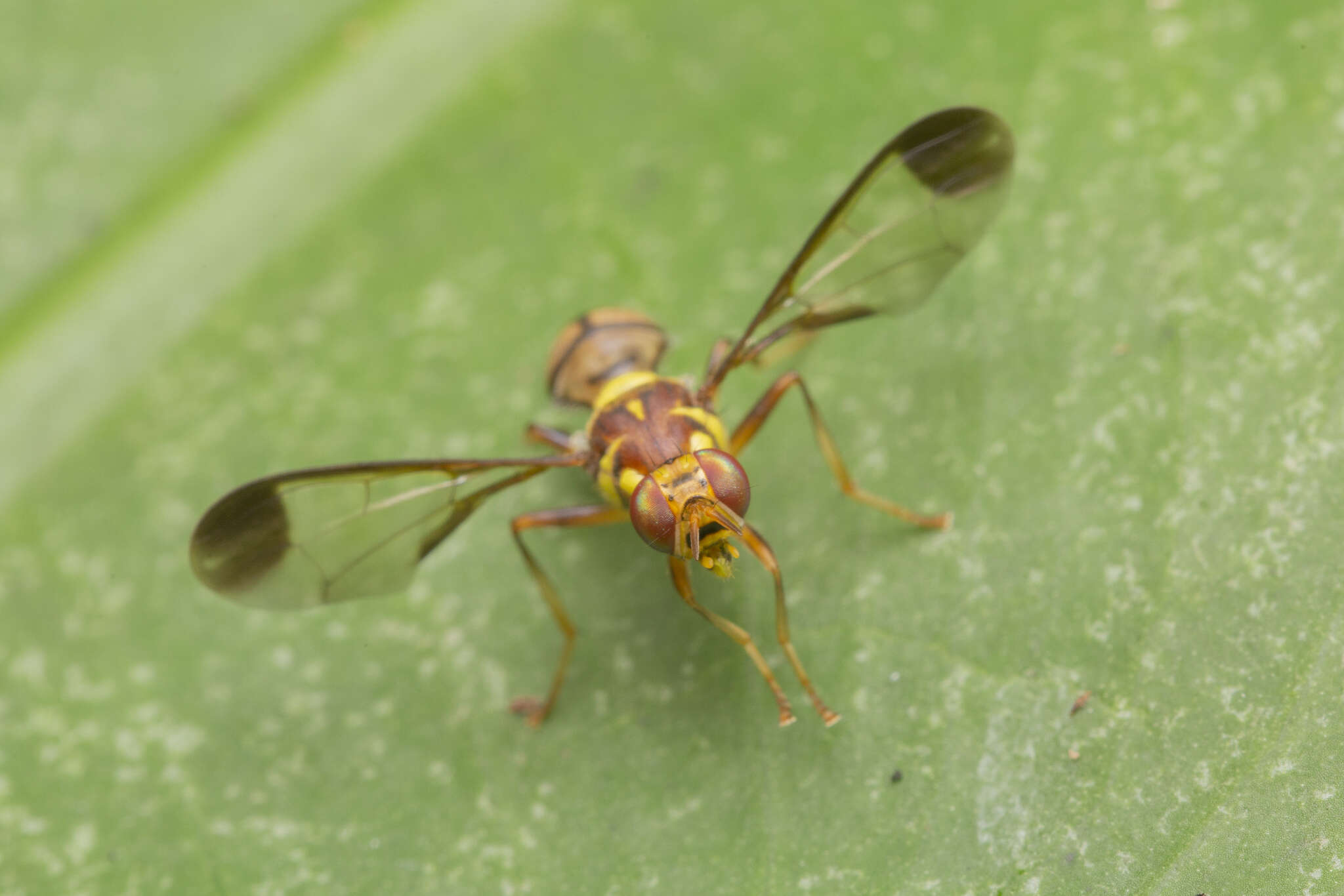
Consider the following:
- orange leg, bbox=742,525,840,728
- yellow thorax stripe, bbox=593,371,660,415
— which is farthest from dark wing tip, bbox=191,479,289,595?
orange leg, bbox=742,525,840,728

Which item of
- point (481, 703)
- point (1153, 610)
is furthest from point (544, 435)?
point (1153, 610)

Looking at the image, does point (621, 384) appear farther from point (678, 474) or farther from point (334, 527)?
point (334, 527)

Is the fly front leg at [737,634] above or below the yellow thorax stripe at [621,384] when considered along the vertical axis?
below

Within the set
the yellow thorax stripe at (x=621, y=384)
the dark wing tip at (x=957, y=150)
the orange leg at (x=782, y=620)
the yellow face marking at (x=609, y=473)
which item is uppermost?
the dark wing tip at (x=957, y=150)

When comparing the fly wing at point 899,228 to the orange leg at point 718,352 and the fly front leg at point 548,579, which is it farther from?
the fly front leg at point 548,579

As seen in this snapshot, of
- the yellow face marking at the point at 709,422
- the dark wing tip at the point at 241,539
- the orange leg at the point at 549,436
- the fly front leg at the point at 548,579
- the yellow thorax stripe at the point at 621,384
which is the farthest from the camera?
the orange leg at the point at 549,436

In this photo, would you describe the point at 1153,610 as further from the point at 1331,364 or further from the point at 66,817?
the point at 66,817

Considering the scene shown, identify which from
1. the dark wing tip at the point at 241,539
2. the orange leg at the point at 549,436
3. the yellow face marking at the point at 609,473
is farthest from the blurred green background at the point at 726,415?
the dark wing tip at the point at 241,539

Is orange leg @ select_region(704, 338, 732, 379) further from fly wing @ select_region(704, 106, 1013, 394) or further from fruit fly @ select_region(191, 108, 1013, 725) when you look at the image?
fly wing @ select_region(704, 106, 1013, 394)
